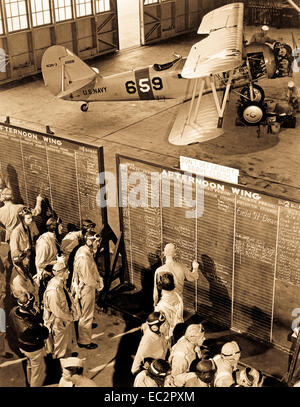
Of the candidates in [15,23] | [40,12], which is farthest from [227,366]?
[40,12]

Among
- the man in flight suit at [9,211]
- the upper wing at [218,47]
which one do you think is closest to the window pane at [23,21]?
the upper wing at [218,47]

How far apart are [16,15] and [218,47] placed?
10036mm

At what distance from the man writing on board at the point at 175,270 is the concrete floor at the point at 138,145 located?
822 millimetres

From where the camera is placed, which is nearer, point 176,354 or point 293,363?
point 176,354

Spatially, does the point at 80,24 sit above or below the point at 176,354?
above

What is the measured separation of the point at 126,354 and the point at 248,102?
8.70m

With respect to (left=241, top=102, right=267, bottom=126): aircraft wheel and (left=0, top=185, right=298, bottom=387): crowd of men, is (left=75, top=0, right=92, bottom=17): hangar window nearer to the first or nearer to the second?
(left=241, top=102, right=267, bottom=126): aircraft wheel

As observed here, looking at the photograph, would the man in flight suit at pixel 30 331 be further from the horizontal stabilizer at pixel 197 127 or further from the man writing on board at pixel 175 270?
the horizontal stabilizer at pixel 197 127

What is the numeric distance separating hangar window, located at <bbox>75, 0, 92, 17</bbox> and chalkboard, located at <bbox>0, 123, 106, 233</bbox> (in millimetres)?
13195

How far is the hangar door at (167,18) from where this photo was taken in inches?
967

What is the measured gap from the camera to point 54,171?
9.13 meters

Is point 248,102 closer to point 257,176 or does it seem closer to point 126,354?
point 257,176

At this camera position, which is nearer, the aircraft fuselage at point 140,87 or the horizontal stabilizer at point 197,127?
the horizontal stabilizer at point 197,127

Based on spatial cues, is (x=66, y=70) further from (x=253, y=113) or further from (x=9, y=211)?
(x=9, y=211)
